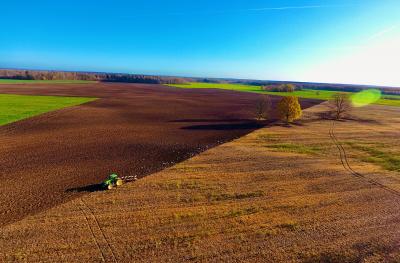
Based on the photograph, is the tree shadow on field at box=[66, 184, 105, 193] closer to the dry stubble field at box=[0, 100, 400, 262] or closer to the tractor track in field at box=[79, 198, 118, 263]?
the dry stubble field at box=[0, 100, 400, 262]

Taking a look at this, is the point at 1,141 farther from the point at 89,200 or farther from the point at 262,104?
the point at 262,104

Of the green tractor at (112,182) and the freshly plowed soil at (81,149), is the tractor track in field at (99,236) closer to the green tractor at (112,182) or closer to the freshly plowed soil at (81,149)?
the green tractor at (112,182)

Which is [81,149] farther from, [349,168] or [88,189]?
[349,168]

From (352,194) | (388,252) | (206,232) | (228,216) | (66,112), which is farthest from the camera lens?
(66,112)

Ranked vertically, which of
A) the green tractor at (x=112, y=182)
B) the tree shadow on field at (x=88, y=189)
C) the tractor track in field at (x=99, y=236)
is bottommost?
the tractor track in field at (x=99, y=236)

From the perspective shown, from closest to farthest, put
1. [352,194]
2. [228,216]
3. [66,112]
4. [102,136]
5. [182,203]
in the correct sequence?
[228,216], [182,203], [352,194], [102,136], [66,112]

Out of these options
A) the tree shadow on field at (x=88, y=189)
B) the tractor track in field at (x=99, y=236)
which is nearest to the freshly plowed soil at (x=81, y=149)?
the tree shadow on field at (x=88, y=189)

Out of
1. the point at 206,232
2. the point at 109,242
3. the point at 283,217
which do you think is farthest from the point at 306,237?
the point at 109,242
